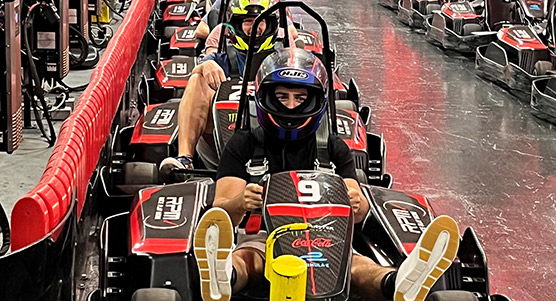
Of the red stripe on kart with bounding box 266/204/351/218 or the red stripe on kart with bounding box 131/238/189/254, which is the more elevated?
the red stripe on kart with bounding box 266/204/351/218

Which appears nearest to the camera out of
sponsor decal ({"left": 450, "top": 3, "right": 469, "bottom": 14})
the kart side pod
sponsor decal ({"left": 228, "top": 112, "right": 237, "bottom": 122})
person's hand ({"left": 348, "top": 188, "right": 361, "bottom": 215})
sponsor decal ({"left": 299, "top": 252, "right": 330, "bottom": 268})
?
the kart side pod

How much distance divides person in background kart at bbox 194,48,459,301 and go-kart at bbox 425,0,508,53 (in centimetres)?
495

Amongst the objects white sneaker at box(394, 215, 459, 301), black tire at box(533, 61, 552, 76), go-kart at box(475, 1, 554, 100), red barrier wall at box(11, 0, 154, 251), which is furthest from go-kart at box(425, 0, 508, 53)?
white sneaker at box(394, 215, 459, 301)

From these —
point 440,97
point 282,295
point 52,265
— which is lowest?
point 440,97

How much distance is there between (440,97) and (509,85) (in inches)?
19.1

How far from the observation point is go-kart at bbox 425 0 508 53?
A: 754cm

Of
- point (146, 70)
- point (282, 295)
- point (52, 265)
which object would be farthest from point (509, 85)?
point (282, 295)

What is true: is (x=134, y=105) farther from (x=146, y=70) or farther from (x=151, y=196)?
(x=151, y=196)

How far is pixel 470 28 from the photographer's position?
780 centimetres

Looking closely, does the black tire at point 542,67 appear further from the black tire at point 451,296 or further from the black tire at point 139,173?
the black tire at point 451,296

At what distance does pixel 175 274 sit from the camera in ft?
8.48

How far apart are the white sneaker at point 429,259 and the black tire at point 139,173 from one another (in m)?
1.49

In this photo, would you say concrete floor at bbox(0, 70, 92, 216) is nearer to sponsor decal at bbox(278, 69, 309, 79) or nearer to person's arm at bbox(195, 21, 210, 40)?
person's arm at bbox(195, 21, 210, 40)

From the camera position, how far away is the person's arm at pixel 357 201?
2.72m
